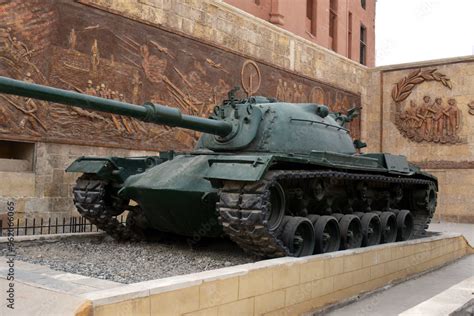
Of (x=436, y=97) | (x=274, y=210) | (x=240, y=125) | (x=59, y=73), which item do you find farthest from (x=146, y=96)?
(x=436, y=97)

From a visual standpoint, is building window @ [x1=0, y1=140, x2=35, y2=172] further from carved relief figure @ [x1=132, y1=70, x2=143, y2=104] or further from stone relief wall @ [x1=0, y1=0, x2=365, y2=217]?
carved relief figure @ [x1=132, y1=70, x2=143, y2=104]

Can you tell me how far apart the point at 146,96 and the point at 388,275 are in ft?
22.1

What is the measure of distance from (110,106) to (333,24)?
25043 mm

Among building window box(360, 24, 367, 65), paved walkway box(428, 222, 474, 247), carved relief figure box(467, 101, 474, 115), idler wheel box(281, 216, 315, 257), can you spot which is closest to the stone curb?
idler wheel box(281, 216, 315, 257)

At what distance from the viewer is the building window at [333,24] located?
28.6 meters

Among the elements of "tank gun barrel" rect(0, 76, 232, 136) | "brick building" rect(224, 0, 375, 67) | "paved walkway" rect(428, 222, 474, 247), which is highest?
"brick building" rect(224, 0, 375, 67)

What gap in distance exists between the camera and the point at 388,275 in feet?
26.8

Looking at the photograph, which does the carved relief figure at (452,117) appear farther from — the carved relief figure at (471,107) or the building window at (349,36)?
the building window at (349,36)

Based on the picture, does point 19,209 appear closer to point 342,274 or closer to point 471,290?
point 342,274

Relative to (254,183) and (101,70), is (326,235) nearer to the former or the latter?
(254,183)

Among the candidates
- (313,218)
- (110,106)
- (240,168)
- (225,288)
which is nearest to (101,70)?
(110,106)

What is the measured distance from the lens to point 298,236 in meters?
6.59

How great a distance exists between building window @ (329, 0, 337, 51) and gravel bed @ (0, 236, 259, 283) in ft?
72.5

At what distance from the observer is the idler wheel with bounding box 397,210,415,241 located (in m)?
9.31
